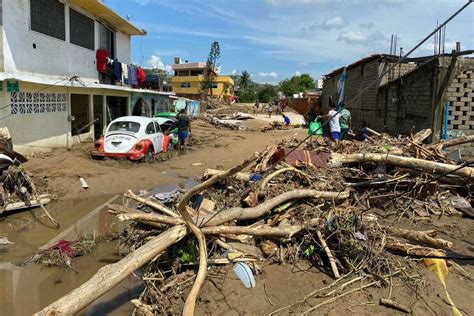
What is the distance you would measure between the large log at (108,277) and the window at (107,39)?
18795 mm

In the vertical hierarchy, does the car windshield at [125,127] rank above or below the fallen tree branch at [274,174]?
above

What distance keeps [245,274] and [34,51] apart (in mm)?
12397

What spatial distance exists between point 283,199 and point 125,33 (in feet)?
74.0

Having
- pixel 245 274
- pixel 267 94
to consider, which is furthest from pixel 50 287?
pixel 267 94

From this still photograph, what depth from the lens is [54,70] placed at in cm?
1580

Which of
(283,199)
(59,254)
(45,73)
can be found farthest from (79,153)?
(283,199)

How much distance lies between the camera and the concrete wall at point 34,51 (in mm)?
12617

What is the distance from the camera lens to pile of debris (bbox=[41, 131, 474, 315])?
186 inches

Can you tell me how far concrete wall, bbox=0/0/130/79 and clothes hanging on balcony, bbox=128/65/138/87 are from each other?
5181 mm

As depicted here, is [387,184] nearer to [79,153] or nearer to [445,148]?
[445,148]

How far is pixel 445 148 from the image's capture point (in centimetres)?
1064

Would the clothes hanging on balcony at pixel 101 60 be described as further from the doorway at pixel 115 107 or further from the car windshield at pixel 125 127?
the car windshield at pixel 125 127

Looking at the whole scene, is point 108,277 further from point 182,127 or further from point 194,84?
point 194,84

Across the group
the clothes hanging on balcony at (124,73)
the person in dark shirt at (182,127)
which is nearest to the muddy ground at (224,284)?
the person in dark shirt at (182,127)
